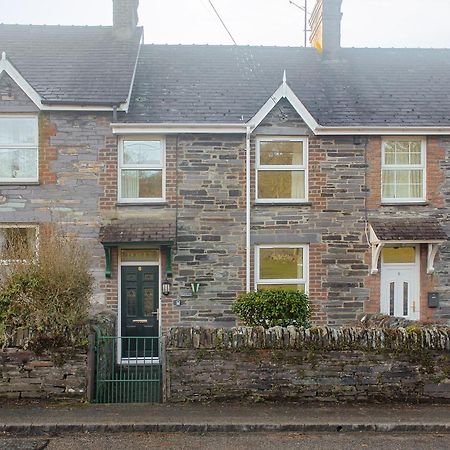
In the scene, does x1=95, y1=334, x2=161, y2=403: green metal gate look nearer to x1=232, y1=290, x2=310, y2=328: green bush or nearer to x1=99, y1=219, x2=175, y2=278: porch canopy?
x1=232, y1=290, x2=310, y2=328: green bush

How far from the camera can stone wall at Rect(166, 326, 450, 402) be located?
9.45 m

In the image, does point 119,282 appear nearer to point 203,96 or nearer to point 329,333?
point 203,96

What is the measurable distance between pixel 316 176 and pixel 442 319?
4.72 meters

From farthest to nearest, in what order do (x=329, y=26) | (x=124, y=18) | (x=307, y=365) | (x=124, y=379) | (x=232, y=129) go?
1. (x=329, y=26)
2. (x=124, y=18)
3. (x=232, y=129)
4. (x=124, y=379)
5. (x=307, y=365)

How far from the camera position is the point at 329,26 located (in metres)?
19.0

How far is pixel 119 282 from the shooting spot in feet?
48.4

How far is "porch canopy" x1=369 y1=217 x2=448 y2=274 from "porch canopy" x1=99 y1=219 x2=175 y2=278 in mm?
4868

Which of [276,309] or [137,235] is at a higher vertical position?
[137,235]

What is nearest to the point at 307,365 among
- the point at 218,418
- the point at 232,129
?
the point at 218,418

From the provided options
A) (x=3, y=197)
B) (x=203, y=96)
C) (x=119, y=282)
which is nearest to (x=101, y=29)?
(x=203, y=96)

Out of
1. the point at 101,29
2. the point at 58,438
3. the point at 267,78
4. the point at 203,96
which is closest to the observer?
the point at 58,438

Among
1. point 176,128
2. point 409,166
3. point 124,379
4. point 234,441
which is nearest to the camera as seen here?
point 234,441

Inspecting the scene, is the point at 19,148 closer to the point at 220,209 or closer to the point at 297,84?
the point at 220,209

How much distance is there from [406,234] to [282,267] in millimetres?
3061
